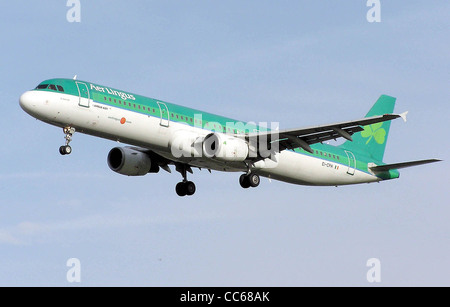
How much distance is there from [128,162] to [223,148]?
657 cm

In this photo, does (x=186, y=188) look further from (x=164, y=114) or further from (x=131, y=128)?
(x=131, y=128)

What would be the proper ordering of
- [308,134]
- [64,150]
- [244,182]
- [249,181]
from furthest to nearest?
[244,182] → [249,181] → [308,134] → [64,150]

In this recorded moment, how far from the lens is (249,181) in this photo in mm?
47906

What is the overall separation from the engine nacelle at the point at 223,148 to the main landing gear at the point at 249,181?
5.67 feet

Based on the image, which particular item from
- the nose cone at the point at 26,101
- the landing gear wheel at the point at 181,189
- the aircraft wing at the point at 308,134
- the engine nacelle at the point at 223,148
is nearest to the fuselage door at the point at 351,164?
the aircraft wing at the point at 308,134

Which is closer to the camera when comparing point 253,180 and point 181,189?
point 253,180

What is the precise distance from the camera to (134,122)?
4353cm

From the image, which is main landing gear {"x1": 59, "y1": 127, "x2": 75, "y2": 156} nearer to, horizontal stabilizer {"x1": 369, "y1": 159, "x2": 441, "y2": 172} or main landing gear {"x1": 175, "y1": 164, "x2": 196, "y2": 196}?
main landing gear {"x1": 175, "y1": 164, "x2": 196, "y2": 196}

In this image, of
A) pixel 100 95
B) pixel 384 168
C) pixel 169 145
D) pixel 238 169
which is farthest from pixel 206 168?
pixel 384 168

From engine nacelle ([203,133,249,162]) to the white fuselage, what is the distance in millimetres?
871

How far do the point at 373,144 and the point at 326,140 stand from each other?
10.0 metres

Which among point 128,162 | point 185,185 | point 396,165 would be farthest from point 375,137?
point 128,162

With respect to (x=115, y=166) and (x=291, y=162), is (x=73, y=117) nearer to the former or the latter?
(x=115, y=166)

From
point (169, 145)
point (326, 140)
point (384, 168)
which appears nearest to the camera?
point (169, 145)
